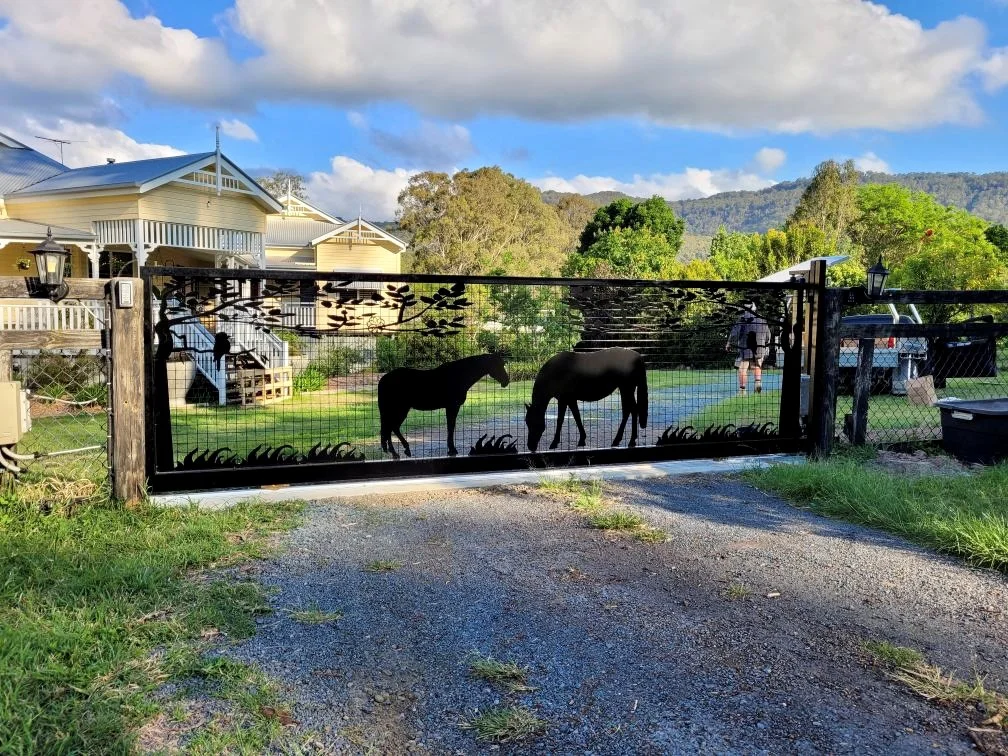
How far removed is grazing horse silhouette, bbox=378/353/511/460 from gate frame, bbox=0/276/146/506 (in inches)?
66.9

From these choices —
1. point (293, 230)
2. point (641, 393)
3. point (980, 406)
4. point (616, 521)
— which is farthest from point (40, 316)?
point (293, 230)

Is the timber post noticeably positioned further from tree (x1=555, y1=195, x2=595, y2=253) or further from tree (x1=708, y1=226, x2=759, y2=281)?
tree (x1=555, y1=195, x2=595, y2=253)

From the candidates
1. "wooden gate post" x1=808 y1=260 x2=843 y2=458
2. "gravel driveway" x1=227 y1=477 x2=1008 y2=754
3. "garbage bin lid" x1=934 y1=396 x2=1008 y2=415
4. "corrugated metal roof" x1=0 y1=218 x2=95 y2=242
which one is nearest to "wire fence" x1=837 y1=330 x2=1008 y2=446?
"garbage bin lid" x1=934 y1=396 x2=1008 y2=415

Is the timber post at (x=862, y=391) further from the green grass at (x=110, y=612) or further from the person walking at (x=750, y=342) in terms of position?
the green grass at (x=110, y=612)

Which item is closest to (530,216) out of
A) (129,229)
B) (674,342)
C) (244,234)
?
(244,234)

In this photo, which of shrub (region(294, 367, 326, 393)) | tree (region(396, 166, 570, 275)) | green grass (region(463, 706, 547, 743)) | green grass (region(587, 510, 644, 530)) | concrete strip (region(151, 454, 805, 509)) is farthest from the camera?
tree (region(396, 166, 570, 275))

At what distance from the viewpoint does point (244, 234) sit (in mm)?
20969

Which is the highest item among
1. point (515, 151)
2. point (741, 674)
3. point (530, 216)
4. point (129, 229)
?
point (515, 151)

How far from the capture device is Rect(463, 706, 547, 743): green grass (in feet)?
7.49

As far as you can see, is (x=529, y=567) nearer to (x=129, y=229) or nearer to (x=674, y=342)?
(x=674, y=342)

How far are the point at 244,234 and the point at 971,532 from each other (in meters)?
20.1

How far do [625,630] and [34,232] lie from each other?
58.5 ft

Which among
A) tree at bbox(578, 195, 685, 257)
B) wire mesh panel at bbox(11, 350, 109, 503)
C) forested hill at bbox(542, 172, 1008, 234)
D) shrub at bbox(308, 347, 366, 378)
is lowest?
wire mesh panel at bbox(11, 350, 109, 503)

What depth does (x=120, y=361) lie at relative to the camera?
4645mm
